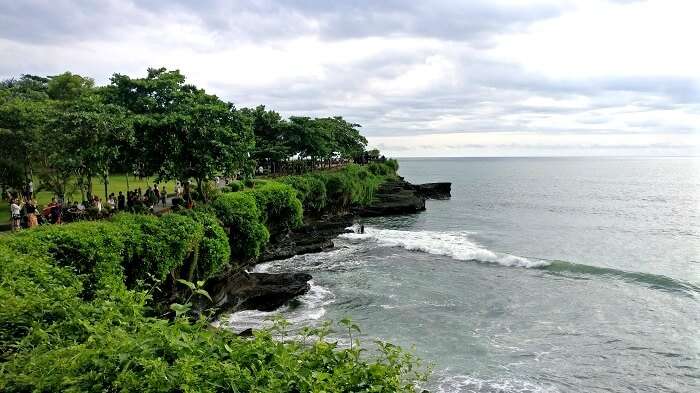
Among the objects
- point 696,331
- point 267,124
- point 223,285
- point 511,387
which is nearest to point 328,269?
point 223,285

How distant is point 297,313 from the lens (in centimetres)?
2394

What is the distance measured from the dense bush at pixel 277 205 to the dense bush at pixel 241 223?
2.58 meters

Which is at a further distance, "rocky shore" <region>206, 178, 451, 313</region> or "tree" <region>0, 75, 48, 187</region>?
"tree" <region>0, 75, 48, 187</region>

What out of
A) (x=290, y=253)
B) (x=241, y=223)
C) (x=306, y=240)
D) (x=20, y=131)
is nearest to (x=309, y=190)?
(x=306, y=240)

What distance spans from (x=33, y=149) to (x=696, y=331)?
36.9 metres

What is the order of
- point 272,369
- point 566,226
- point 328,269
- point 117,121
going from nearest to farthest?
point 272,369, point 117,121, point 328,269, point 566,226

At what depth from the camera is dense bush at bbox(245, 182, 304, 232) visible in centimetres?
3284

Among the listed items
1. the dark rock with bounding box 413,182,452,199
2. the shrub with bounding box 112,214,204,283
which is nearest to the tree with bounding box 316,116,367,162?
the dark rock with bounding box 413,182,452,199

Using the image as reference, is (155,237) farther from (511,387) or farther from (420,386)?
(511,387)

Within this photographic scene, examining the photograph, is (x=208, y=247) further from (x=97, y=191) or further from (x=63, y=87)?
(x=63, y=87)

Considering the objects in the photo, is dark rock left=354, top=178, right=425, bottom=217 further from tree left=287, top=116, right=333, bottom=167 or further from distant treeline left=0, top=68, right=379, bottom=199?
distant treeline left=0, top=68, right=379, bottom=199

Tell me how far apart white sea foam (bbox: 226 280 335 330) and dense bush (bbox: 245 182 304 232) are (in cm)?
826

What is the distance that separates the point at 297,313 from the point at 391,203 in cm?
4440

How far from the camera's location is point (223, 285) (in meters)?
25.4
